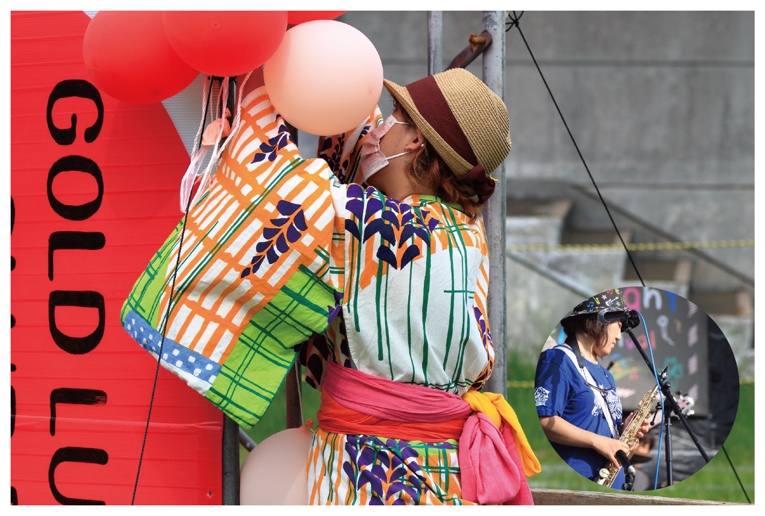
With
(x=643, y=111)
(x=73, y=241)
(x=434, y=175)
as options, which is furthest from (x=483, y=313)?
(x=643, y=111)

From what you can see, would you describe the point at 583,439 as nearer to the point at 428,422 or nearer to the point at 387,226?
the point at 428,422

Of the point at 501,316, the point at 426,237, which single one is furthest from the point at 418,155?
the point at 501,316

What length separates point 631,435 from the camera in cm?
234

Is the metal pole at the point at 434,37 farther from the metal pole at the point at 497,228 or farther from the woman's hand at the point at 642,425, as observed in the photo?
the woman's hand at the point at 642,425

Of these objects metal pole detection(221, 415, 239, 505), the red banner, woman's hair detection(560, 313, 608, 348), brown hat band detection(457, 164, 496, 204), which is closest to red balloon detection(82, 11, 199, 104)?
the red banner

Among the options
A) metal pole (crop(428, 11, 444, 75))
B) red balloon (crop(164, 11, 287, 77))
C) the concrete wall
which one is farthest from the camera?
the concrete wall

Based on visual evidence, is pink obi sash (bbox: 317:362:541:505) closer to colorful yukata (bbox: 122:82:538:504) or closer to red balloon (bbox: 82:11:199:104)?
colorful yukata (bbox: 122:82:538:504)

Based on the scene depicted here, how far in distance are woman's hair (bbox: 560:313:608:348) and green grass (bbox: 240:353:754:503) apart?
6.88ft

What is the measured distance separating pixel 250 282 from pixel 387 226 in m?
0.31

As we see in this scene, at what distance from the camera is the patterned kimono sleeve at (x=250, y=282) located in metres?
1.74

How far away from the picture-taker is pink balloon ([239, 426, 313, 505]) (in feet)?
6.39

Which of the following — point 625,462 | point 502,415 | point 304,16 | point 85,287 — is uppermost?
point 304,16

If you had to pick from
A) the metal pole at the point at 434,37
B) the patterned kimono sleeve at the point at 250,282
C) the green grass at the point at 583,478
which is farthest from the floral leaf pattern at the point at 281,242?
the green grass at the point at 583,478

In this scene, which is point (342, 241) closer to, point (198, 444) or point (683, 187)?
point (198, 444)
